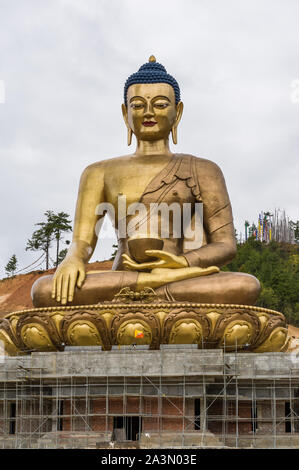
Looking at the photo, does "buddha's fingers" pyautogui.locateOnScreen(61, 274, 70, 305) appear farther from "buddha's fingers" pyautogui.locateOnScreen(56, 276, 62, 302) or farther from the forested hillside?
the forested hillside

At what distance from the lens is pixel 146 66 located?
1451 cm

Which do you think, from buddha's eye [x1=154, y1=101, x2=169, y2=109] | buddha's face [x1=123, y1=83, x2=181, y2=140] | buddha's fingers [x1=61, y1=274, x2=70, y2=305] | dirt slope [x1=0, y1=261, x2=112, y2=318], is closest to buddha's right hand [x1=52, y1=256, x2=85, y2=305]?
buddha's fingers [x1=61, y1=274, x2=70, y2=305]

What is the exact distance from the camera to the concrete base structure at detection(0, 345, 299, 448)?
432 inches

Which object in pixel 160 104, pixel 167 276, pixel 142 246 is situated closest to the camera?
pixel 167 276

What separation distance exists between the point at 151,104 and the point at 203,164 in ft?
4.56

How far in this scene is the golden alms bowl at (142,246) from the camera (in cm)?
1272

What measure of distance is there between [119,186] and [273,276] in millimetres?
23616

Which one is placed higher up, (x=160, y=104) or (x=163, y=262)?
(x=160, y=104)

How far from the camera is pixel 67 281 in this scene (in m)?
12.4

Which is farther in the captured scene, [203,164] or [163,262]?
[203,164]

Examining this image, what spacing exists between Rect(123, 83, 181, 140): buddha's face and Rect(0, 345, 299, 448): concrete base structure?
4232 millimetres

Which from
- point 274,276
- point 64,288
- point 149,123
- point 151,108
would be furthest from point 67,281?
point 274,276

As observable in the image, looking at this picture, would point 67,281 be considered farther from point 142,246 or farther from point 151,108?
point 151,108
